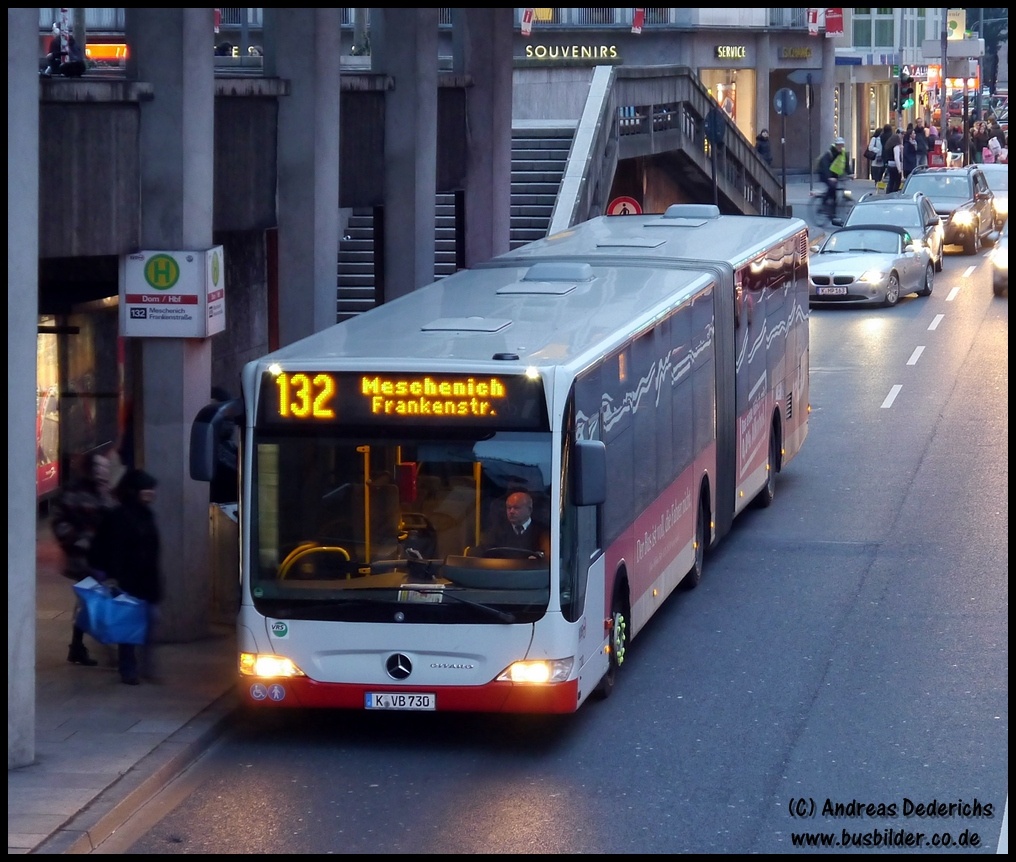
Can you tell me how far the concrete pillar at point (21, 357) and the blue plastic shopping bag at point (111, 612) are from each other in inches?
60.8

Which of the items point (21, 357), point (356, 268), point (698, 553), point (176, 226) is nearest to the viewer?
point (21, 357)

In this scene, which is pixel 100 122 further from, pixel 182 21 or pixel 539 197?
pixel 539 197

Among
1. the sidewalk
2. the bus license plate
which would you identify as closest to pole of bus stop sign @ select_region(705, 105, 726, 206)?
the sidewalk

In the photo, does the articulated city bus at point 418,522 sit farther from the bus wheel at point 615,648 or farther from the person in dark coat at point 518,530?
the bus wheel at point 615,648

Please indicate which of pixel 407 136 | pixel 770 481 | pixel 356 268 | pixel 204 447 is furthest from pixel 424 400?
A: pixel 356 268

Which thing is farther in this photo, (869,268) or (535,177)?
(869,268)

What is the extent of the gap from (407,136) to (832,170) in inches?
1124

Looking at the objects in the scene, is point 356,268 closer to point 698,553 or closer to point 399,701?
point 698,553

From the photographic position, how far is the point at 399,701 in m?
10.7

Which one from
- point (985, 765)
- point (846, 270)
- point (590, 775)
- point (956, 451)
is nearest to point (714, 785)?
point (590, 775)

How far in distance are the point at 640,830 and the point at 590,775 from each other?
106 centimetres

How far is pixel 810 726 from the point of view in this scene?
37.1 feet

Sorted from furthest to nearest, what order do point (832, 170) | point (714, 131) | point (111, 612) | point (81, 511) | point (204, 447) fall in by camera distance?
point (832, 170) < point (714, 131) < point (81, 511) < point (111, 612) < point (204, 447)

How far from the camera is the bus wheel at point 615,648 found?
1190 centimetres
